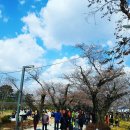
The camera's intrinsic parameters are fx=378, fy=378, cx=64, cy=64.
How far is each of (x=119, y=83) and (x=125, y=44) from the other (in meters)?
35.9

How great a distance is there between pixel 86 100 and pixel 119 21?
56.4m

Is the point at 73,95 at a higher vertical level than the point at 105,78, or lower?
higher

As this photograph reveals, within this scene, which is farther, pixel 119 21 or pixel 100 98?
pixel 100 98

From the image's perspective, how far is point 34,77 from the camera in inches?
2466

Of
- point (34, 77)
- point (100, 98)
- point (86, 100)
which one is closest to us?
point (100, 98)

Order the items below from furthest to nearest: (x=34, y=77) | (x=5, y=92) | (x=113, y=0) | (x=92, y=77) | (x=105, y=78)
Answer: (x=5, y=92) → (x=34, y=77) → (x=92, y=77) → (x=105, y=78) → (x=113, y=0)

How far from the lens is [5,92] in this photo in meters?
82.9

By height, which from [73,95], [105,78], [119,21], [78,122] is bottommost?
[78,122]

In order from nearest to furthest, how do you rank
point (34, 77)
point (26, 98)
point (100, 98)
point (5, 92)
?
point (100, 98) → point (34, 77) → point (26, 98) → point (5, 92)

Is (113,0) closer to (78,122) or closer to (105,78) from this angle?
(78,122)

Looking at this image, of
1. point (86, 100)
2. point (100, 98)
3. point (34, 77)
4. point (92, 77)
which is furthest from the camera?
point (86, 100)

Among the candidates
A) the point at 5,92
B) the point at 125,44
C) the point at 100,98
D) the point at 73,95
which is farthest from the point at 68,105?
the point at 125,44

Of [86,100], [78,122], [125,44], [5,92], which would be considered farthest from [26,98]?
[125,44]

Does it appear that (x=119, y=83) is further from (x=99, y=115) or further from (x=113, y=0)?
(x=113, y=0)
